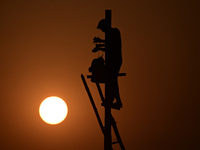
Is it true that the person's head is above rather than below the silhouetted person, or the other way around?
above

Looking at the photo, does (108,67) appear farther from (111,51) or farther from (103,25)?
(103,25)

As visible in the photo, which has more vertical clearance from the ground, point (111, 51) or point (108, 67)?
point (111, 51)

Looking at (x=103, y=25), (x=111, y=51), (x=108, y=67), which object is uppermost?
(x=103, y=25)

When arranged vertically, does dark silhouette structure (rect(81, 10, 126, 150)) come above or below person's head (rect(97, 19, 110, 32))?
below

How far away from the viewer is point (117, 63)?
2615 millimetres

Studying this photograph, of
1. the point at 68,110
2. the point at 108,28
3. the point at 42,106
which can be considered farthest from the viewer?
the point at 68,110

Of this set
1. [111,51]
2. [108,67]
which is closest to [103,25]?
[111,51]

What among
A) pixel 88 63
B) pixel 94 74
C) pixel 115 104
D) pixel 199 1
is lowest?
pixel 115 104

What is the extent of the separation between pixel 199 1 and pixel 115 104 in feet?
10.9

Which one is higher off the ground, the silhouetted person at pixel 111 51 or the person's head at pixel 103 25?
the person's head at pixel 103 25

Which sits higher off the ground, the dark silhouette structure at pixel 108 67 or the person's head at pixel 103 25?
the person's head at pixel 103 25

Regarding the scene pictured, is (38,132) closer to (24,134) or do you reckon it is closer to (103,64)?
(24,134)

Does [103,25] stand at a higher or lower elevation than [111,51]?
higher

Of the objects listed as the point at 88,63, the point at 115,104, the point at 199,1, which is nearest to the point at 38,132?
the point at 88,63
